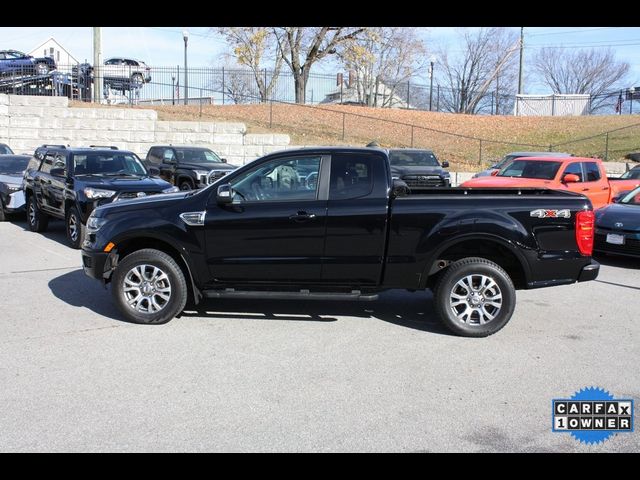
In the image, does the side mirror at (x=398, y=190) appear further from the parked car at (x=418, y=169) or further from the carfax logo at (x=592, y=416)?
the parked car at (x=418, y=169)

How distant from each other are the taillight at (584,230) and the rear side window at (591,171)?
8.12 metres

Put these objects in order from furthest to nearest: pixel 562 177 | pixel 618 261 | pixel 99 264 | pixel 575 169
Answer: pixel 575 169 < pixel 562 177 < pixel 618 261 < pixel 99 264

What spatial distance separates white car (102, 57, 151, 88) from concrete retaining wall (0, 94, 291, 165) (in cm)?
558

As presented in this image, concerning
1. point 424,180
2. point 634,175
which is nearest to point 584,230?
point 424,180

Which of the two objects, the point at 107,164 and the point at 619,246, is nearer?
the point at 619,246

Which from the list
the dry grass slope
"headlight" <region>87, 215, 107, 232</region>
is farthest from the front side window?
the dry grass slope

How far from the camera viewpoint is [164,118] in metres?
29.9

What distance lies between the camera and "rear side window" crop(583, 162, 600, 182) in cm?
1383

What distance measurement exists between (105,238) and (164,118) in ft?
80.3

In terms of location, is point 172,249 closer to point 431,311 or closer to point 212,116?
point 431,311

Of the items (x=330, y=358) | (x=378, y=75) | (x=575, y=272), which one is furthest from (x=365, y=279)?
(x=378, y=75)

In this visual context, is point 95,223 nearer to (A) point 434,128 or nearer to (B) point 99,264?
(B) point 99,264

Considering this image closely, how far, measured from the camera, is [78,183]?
36.1ft

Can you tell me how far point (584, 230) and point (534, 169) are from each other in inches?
315
